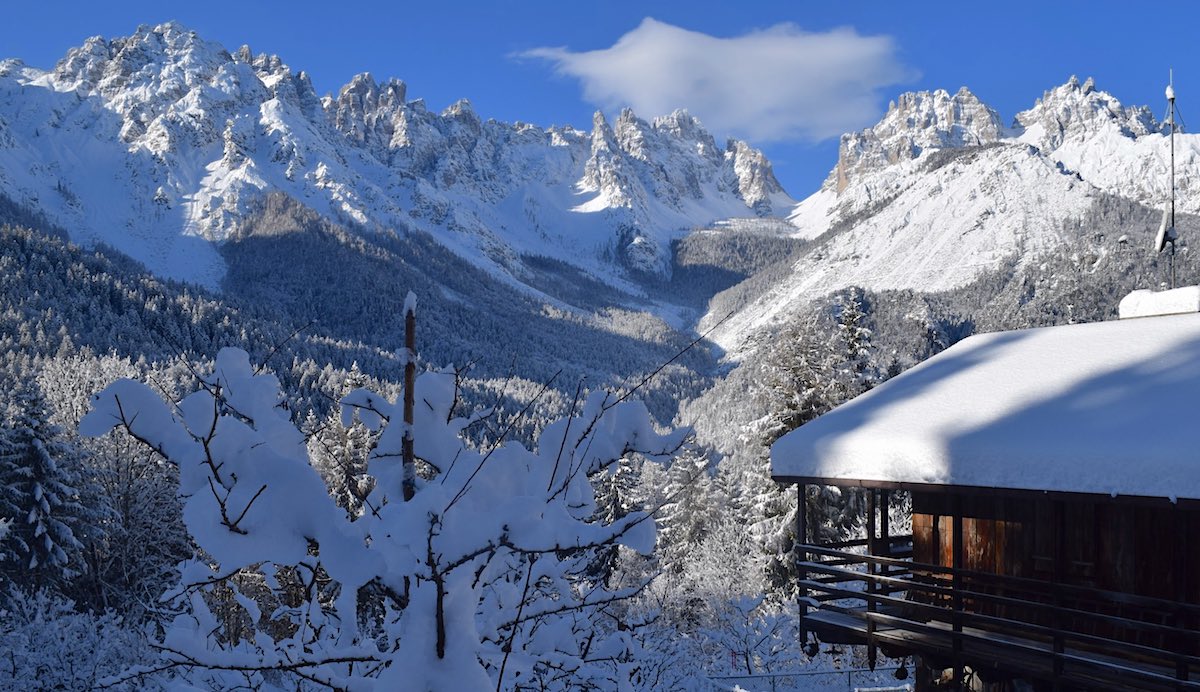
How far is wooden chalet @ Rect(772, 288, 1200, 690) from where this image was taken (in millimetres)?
7949

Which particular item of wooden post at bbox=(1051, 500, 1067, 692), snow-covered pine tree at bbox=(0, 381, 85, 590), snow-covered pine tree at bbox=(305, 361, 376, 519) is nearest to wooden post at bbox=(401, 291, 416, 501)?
snow-covered pine tree at bbox=(305, 361, 376, 519)

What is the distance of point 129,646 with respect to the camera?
56.4 ft

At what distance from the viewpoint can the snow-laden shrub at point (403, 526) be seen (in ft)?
8.77

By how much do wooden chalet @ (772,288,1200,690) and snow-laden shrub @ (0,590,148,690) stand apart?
40.7 ft

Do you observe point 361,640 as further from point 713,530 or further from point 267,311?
point 267,311

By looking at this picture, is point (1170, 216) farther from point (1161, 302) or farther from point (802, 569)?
point (802, 569)

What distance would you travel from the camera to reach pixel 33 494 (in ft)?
78.6

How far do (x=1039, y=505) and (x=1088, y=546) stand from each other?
68 cm

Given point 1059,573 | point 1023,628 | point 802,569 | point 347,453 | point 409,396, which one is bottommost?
point 1023,628

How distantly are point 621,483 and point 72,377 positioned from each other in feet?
150

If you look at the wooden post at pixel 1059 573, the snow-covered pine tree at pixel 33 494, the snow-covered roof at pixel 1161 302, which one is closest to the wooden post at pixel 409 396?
the wooden post at pixel 1059 573

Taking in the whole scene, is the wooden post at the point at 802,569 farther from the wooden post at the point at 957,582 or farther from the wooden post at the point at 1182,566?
the wooden post at the point at 1182,566

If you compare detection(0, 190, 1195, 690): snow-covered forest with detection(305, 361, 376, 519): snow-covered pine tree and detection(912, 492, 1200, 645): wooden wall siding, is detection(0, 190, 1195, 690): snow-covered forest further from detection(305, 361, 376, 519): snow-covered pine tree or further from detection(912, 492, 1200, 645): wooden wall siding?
detection(912, 492, 1200, 645): wooden wall siding

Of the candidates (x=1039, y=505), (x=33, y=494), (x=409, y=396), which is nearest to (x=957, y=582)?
(x=1039, y=505)
